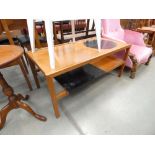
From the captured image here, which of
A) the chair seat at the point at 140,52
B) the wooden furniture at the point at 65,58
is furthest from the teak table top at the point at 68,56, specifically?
the chair seat at the point at 140,52

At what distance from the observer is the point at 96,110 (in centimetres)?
131

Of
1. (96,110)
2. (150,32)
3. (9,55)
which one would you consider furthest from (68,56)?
(150,32)

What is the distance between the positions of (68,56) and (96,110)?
25.3 inches

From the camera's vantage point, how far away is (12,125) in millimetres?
1152

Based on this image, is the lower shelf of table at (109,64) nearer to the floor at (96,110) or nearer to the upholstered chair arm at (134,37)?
the floor at (96,110)

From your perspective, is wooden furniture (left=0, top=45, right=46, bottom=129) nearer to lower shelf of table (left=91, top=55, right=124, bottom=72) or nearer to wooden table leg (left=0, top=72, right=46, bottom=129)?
wooden table leg (left=0, top=72, right=46, bottom=129)

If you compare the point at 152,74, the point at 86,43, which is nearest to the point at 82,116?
the point at 86,43

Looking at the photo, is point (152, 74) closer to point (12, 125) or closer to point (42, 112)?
point (42, 112)

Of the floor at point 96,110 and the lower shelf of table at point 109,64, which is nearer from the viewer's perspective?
the floor at point 96,110

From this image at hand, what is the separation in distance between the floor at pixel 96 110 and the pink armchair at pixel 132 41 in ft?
0.86

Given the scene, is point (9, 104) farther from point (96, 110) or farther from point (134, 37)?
point (134, 37)

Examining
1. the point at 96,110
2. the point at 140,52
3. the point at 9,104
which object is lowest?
the point at 96,110

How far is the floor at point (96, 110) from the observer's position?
3.70 feet

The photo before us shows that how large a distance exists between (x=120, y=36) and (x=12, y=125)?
194 centimetres
